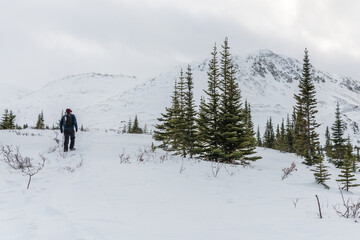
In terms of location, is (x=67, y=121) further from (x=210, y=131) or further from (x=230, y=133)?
(x=230, y=133)

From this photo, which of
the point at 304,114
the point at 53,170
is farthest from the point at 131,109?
the point at 53,170

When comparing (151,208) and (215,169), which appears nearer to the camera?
(151,208)

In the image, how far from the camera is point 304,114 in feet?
95.3

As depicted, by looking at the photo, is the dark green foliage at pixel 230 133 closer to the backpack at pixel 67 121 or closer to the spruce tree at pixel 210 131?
the spruce tree at pixel 210 131

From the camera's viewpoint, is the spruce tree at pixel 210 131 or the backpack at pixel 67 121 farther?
the spruce tree at pixel 210 131

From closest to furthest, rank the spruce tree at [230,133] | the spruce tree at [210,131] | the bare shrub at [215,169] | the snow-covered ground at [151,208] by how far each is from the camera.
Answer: the snow-covered ground at [151,208] < the bare shrub at [215,169] < the spruce tree at [230,133] < the spruce tree at [210,131]

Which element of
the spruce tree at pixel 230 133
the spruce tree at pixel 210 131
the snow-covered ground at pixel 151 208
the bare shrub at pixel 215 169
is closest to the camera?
the snow-covered ground at pixel 151 208

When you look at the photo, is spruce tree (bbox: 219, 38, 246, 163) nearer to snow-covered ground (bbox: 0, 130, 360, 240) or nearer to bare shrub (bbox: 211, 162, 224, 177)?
bare shrub (bbox: 211, 162, 224, 177)

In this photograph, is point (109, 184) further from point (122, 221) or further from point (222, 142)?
point (222, 142)

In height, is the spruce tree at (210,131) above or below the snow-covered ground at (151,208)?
above

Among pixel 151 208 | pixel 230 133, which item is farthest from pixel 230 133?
pixel 151 208

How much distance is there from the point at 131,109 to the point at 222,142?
17806cm

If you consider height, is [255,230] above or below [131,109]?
below

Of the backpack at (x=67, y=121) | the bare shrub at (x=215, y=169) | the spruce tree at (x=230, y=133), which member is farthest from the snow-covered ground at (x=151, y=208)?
the spruce tree at (x=230, y=133)
